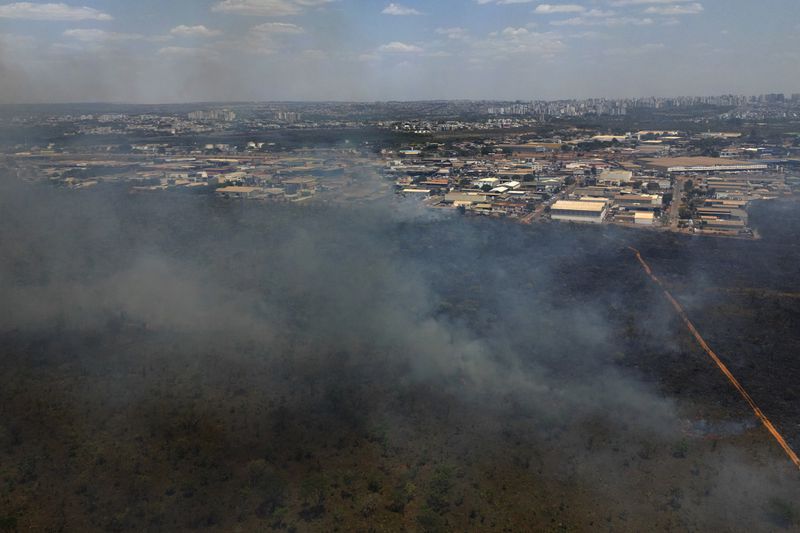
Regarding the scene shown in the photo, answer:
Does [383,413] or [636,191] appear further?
[636,191]

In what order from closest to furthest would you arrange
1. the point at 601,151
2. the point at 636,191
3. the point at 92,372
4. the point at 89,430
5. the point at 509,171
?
the point at 89,430 < the point at 92,372 < the point at 636,191 < the point at 509,171 < the point at 601,151

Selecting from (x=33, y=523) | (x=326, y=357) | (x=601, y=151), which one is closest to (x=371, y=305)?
(x=326, y=357)

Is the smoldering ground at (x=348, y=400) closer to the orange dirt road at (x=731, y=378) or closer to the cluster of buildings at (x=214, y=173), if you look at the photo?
the orange dirt road at (x=731, y=378)

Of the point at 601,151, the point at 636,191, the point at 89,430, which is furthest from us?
the point at 601,151

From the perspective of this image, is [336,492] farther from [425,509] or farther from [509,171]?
[509,171]

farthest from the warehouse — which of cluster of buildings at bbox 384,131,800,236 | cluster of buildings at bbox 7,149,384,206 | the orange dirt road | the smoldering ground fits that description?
cluster of buildings at bbox 7,149,384,206

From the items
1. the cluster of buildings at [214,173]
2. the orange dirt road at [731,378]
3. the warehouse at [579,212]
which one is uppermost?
the cluster of buildings at [214,173]

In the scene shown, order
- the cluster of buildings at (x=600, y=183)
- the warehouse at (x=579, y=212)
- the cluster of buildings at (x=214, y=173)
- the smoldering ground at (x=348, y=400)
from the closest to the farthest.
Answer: the smoldering ground at (x=348, y=400) → the warehouse at (x=579, y=212) → the cluster of buildings at (x=600, y=183) → the cluster of buildings at (x=214, y=173)

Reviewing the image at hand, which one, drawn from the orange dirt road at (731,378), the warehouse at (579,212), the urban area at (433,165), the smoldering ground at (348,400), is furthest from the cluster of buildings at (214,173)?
the orange dirt road at (731,378)
